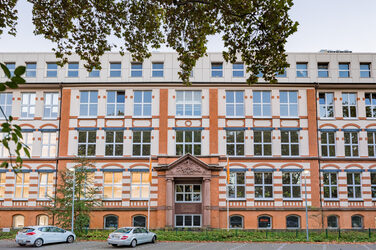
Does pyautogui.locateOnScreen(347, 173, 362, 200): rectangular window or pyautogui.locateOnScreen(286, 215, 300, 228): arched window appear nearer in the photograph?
pyautogui.locateOnScreen(286, 215, 300, 228): arched window

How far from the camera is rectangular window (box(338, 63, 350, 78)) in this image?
38938mm

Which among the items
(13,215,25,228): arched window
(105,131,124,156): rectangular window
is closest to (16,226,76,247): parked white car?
(105,131,124,156): rectangular window

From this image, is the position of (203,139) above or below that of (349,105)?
below

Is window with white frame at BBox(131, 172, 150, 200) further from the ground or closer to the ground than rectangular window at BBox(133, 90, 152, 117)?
closer to the ground

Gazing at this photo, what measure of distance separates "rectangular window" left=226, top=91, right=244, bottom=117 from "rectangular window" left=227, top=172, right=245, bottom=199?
597 cm

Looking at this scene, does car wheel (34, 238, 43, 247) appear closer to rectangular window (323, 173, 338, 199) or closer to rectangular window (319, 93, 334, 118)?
rectangular window (323, 173, 338, 199)

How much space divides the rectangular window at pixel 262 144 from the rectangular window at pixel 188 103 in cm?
609

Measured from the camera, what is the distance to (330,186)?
36594 millimetres

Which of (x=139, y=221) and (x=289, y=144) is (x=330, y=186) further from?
(x=139, y=221)

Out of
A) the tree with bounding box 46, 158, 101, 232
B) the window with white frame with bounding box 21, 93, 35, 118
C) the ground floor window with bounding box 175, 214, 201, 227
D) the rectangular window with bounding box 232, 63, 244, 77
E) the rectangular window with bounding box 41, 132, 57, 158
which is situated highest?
the rectangular window with bounding box 232, 63, 244, 77

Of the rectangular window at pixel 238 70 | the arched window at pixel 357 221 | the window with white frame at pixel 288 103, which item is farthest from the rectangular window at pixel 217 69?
the arched window at pixel 357 221

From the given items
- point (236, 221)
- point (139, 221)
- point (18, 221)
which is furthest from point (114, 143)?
point (236, 221)

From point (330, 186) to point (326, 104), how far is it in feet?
26.3

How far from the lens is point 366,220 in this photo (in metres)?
35.8
